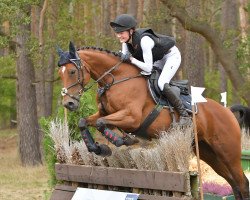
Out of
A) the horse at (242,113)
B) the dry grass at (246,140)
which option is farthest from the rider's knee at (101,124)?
the dry grass at (246,140)

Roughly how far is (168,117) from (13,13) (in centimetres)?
895

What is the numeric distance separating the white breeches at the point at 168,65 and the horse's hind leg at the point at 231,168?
1075 millimetres

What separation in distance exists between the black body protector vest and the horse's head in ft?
2.29

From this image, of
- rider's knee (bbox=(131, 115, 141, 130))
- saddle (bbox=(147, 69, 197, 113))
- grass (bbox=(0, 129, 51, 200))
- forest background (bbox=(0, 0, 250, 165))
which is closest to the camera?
rider's knee (bbox=(131, 115, 141, 130))

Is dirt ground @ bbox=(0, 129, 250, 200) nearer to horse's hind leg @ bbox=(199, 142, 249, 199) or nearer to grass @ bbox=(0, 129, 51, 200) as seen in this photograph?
grass @ bbox=(0, 129, 51, 200)

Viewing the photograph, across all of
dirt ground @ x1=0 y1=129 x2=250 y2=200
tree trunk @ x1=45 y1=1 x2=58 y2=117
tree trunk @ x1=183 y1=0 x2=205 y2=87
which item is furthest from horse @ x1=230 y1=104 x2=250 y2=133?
tree trunk @ x1=45 y1=1 x2=58 y2=117

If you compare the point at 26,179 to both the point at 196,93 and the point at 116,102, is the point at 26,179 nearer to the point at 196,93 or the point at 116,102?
the point at 116,102

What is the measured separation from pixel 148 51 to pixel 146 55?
48mm

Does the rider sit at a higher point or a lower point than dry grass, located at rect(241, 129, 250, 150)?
higher

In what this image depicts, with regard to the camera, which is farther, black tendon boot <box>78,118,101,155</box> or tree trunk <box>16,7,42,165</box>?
tree trunk <box>16,7,42,165</box>

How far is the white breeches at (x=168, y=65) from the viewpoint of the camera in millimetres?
6871

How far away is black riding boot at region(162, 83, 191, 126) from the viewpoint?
6793 mm

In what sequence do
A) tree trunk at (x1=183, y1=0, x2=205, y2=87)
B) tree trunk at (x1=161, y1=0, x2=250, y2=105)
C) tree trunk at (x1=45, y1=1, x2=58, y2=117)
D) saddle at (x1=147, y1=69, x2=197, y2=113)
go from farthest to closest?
tree trunk at (x1=45, y1=1, x2=58, y2=117), tree trunk at (x1=183, y1=0, x2=205, y2=87), tree trunk at (x1=161, y1=0, x2=250, y2=105), saddle at (x1=147, y1=69, x2=197, y2=113)

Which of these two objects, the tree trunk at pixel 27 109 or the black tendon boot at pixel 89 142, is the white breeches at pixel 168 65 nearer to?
the black tendon boot at pixel 89 142
